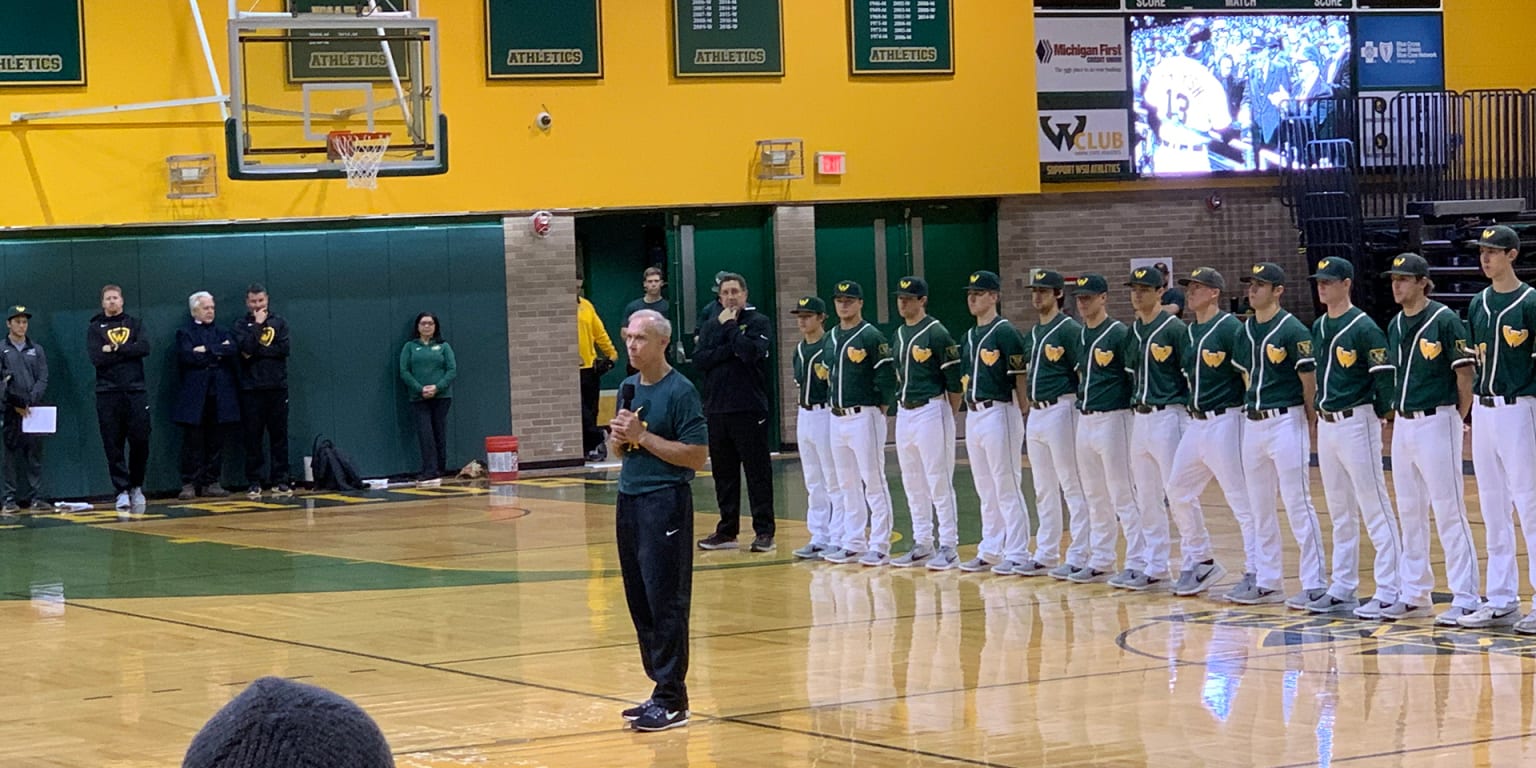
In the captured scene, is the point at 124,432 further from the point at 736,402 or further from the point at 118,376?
the point at 736,402

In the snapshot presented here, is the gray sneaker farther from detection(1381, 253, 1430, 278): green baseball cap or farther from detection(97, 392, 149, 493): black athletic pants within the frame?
detection(97, 392, 149, 493): black athletic pants

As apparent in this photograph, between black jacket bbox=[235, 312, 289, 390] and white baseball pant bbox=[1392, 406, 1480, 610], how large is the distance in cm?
1318

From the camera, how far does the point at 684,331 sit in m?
23.8

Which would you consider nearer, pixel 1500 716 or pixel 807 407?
pixel 1500 716

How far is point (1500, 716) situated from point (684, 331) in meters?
15.9

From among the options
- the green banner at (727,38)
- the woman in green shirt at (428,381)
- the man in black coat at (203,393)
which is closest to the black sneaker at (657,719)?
the man in black coat at (203,393)

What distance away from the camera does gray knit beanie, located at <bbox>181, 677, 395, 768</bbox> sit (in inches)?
82.4

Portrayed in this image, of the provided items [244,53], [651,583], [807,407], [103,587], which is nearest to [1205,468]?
[807,407]

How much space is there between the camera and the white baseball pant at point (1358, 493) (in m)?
11.5

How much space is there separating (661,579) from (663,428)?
731 mm

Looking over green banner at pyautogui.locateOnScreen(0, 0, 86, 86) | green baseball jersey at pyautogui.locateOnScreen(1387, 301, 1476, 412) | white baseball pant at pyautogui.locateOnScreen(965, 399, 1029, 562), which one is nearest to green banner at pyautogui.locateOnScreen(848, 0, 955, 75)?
green banner at pyautogui.locateOnScreen(0, 0, 86, 86)

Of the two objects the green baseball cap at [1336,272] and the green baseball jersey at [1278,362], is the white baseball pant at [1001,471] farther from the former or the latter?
the green baseball cap at [1336,272]

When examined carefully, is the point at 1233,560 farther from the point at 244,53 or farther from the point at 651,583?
the point at 244,53

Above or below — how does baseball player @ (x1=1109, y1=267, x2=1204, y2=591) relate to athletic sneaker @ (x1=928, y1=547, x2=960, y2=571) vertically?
above
